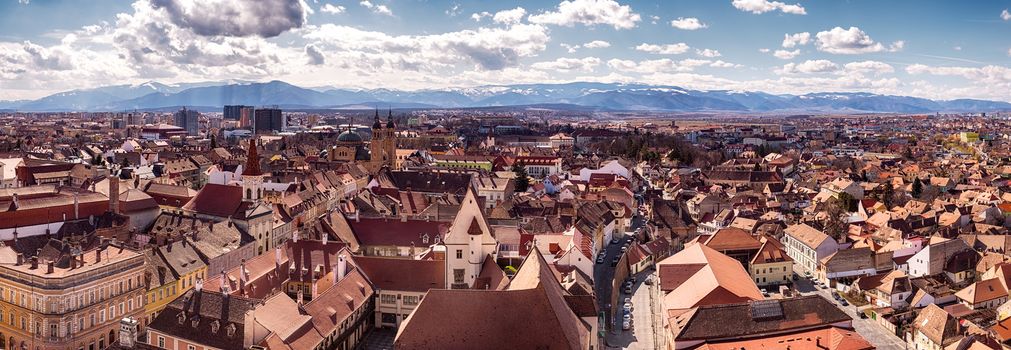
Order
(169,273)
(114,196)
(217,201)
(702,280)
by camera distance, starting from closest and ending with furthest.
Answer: (702,280), (169,273), (114,196), (217,201)

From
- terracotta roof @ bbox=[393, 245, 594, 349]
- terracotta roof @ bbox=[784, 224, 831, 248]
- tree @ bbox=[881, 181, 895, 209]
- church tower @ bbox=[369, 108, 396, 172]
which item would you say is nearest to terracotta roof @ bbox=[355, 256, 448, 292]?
terracotta roof @ bbox=[393, 245, 594, 349]

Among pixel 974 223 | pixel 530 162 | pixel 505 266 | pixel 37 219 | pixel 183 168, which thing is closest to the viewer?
pixel 505 266

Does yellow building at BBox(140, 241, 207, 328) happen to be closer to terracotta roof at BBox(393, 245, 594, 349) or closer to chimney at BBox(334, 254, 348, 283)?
chimney at BBox(334, 254, 348, 283)

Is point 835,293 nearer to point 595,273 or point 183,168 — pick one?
point 595,273

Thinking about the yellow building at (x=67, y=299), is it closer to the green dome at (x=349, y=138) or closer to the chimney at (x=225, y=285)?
the chimney at (x=225, y=285)

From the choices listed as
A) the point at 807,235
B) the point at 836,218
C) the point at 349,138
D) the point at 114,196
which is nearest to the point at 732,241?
the point at 807,235

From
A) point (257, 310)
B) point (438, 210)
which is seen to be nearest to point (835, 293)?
point (438, 210)

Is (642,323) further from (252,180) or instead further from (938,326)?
Answer: (252,180)

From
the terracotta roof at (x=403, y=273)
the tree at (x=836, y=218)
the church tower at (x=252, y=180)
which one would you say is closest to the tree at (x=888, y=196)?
the tree at (x=836, y=218)
